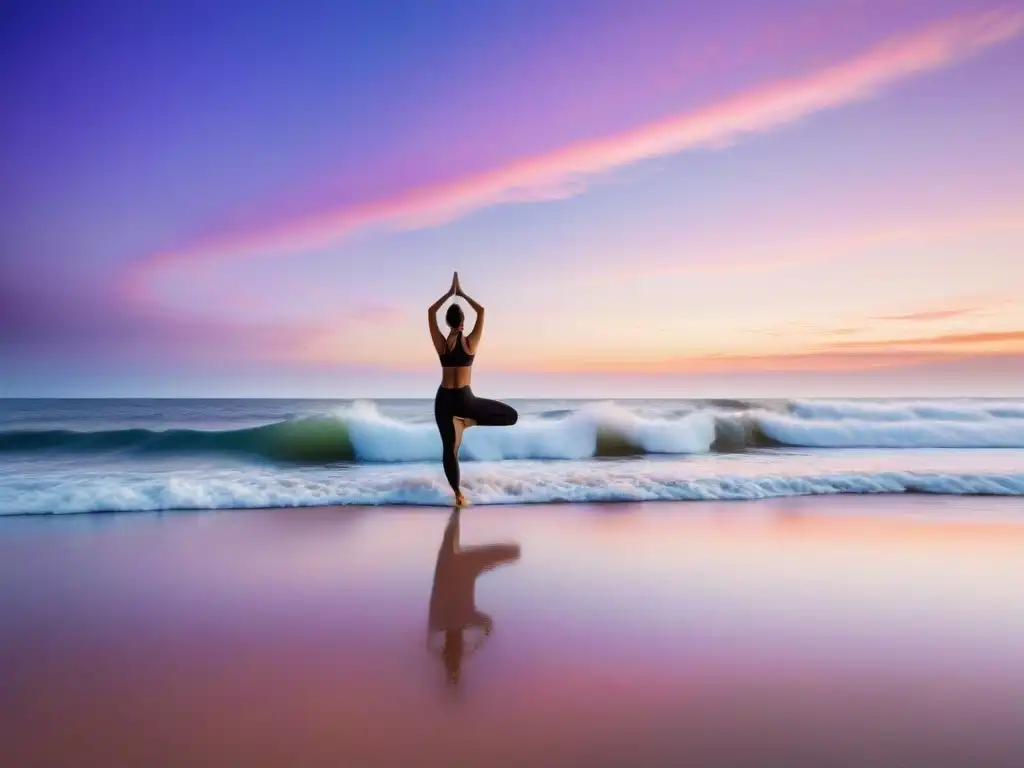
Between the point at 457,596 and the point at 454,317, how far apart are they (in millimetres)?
3515

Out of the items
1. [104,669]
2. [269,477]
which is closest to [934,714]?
[104,669]

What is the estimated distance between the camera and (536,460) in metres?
11.5

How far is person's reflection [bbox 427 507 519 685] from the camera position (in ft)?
10.6

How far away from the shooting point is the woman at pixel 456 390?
6.86 m

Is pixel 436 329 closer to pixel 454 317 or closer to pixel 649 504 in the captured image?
pixel 454 317

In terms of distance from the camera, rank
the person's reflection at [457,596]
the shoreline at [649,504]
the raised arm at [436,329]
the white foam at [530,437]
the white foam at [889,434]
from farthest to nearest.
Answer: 1. the white foam at [889,434]
2. the white foam at [530,437]
3. the raised arm at [436,329]
4. the shoreline at [649,504]
5. the person's reflection at [457,596]

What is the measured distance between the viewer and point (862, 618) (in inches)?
144

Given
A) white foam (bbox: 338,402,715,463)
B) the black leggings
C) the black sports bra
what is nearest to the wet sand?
the black leggings

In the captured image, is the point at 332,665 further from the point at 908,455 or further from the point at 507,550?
the point at 908,455

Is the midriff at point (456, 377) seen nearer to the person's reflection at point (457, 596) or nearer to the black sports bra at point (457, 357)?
the black sports bra at point (457, 357)

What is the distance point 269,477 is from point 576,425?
6.70 metres

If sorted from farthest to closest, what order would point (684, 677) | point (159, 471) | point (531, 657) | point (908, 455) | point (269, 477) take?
point (908, 455) < point (159, 471) < point (269, 477) < point (531, 657) < point (684, 677)

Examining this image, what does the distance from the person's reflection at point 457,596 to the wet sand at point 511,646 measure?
0.02 meters

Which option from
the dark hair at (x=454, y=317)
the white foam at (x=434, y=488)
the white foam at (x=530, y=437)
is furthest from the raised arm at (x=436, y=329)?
the white foam at (x=530, y=437)
